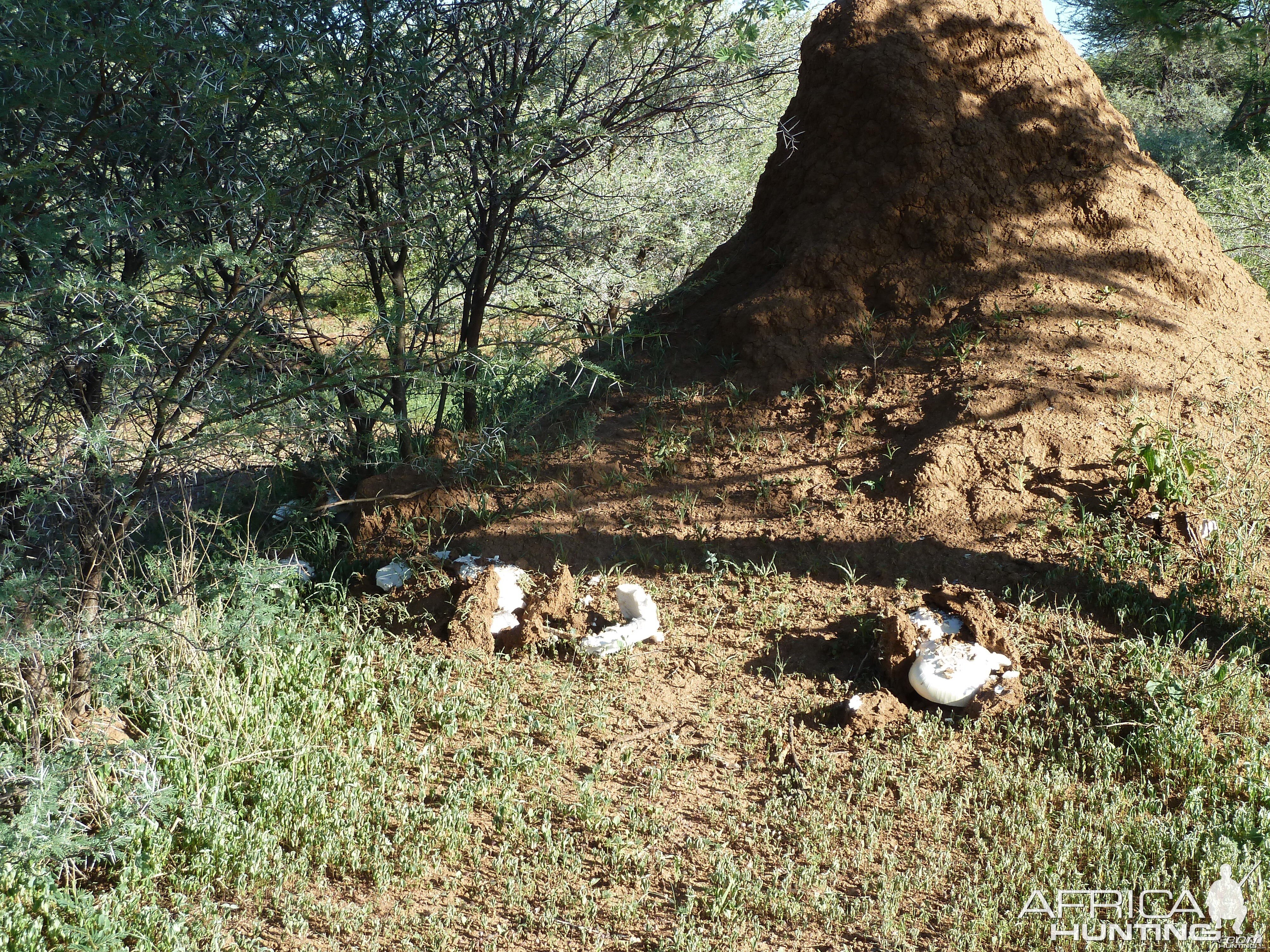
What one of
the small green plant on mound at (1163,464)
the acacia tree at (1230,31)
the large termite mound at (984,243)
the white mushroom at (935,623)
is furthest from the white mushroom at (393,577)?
the acacia tree at (1230,31)

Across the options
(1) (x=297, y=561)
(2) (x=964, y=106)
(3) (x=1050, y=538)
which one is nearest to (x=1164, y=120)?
(2) (x=964, y=106)

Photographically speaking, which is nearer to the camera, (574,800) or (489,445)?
(574,800)

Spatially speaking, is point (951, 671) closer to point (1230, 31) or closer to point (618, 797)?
point (618, 797)

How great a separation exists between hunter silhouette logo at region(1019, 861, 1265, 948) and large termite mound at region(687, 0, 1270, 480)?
2620 mm

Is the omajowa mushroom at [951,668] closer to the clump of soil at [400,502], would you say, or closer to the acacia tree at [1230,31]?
the clump of soil at [400,502]

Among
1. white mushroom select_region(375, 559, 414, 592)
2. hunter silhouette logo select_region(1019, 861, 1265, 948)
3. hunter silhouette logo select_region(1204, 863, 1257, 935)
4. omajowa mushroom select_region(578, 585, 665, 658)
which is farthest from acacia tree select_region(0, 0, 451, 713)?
hunter silhouette logo select_region(1204, 863, 1257, 935)

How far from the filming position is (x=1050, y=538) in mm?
4734

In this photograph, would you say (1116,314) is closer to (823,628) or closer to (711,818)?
(823,628)

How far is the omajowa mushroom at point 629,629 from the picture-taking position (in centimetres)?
455

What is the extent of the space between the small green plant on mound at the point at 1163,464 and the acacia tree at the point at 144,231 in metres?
3.63

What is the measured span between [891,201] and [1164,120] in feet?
57.1

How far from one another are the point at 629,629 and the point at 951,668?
56.2 inches

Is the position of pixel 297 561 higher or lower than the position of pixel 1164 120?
lower

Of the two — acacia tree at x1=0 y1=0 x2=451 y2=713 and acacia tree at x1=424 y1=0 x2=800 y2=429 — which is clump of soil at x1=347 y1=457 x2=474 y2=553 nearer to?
acacia tree at x1=424 y1=0 x2=800 y2=429
